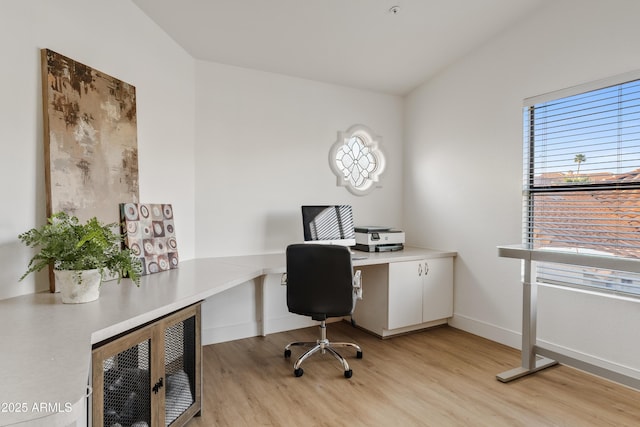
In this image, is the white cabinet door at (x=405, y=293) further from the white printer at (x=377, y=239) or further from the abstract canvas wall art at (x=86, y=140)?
the abstract canvas wall art at (x=86, y=140)

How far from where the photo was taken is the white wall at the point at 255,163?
3.16 meters

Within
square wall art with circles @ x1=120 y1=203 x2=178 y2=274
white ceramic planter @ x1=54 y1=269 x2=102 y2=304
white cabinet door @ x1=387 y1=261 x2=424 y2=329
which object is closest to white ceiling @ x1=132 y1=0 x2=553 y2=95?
square wall art with circles @ x1=120 y1=203 x2=178 y2=274

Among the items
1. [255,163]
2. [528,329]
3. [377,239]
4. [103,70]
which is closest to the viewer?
[103,70]

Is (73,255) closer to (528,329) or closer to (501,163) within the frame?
(528,329)

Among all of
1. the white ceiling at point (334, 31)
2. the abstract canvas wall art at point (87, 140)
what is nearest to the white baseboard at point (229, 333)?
the abstract canvas wall art at point (87, 140)

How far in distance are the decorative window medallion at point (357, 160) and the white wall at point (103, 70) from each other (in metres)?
1.49

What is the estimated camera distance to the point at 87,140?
6.59ft

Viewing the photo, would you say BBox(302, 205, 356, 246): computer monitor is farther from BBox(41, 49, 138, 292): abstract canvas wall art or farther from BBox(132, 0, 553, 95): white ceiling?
BBox(41, 49, 138, 292): abstract canvas wall art

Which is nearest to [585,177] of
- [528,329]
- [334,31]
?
[528,329]

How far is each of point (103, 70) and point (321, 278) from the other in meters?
1.89

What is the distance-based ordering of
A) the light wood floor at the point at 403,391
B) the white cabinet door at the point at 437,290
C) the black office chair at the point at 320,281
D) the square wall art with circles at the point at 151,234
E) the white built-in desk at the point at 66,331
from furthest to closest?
1. the white cabinet door at the point at 437,290
2. the black office chair at the point at 320,281
3. the square wall art with circles at the point at 151,234
4. the light wood floor at the point at 403,391
5. the white built-in desk at the point at 66,331

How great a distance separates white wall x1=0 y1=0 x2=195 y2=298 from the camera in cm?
163

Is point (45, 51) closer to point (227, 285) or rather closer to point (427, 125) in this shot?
point (227, 285)

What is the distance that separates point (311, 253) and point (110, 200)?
1.31m
